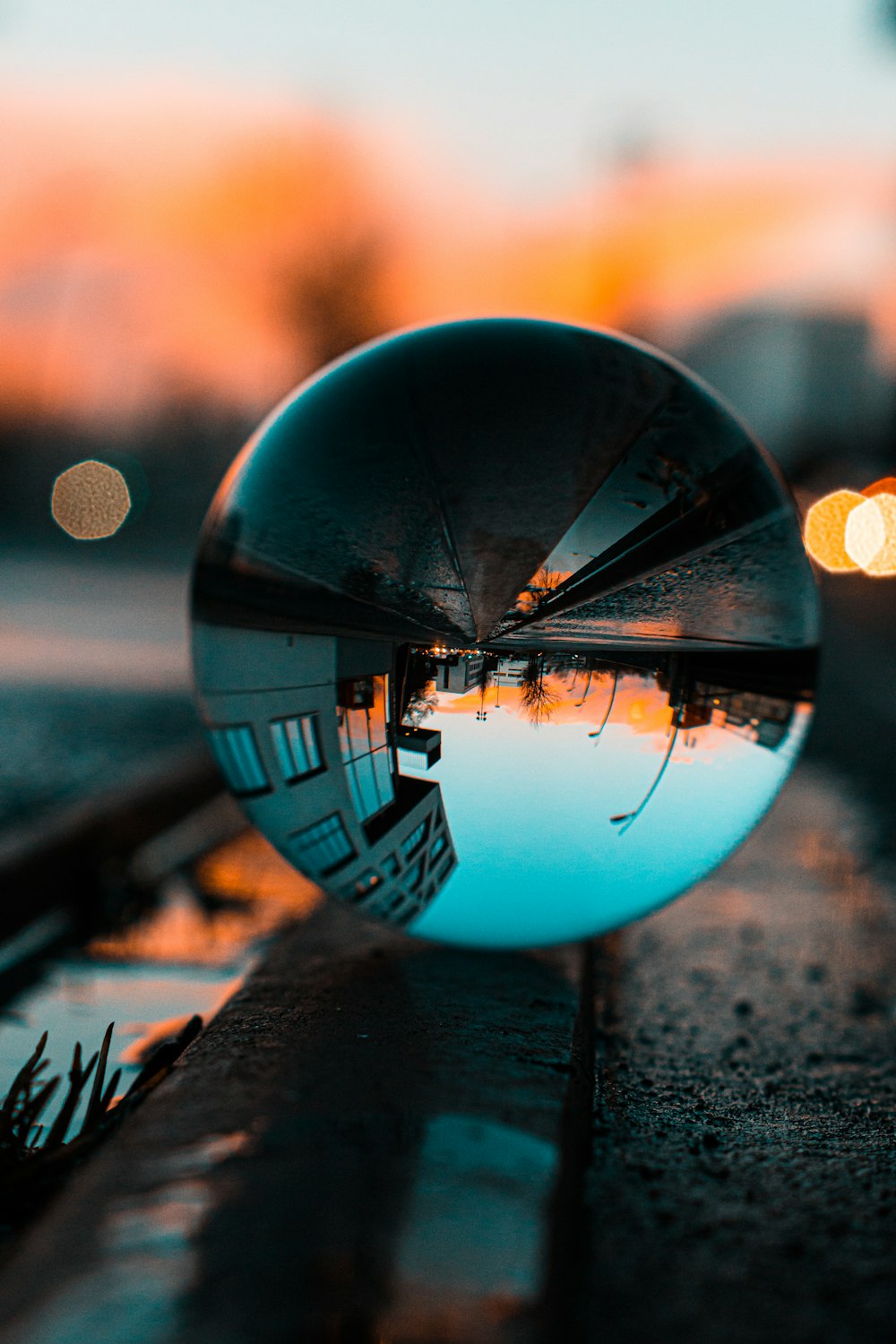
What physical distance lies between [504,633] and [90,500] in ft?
152

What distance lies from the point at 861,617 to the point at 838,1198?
16396 millimetres

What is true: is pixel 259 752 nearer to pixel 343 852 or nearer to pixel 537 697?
pixel 343 852

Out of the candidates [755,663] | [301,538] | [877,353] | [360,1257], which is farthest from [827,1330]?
[877,353]

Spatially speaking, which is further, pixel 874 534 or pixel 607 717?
pixel 874 534

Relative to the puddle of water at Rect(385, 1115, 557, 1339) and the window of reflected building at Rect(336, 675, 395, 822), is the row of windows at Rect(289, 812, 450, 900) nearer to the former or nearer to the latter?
the window of reflected building at Rect(336, 675, 395, 822)

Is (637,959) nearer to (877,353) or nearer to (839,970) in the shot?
(839,970)

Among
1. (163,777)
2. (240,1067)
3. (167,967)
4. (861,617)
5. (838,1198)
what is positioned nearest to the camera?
(838,1198)

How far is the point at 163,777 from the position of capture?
412 cm

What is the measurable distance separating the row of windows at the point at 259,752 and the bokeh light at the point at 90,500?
36475 mm

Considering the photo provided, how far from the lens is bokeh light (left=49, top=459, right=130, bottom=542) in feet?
132

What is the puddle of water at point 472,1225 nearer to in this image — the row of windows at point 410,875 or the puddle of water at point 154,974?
the row of windows at point 410,875

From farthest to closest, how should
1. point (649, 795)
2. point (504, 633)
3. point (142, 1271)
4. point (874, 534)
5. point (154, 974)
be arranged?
point (874, 534), point (154, 974), point (649, 795), point (504, 633), point (142, 1271)

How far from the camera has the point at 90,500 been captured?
44.4 m

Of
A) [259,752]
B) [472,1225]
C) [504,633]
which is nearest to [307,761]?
[259,752]
